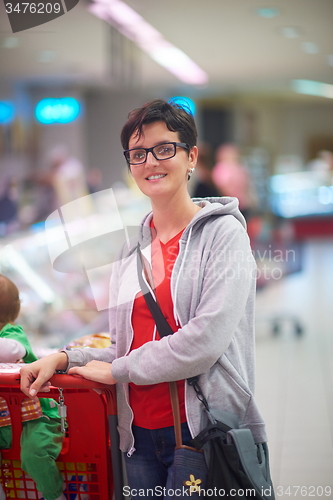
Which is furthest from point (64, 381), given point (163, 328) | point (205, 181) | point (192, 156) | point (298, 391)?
point (205, 181)

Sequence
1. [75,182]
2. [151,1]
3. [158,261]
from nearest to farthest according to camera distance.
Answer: [158,261] < [151,1] < [75,182]

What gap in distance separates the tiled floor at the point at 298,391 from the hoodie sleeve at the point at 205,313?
1595mm

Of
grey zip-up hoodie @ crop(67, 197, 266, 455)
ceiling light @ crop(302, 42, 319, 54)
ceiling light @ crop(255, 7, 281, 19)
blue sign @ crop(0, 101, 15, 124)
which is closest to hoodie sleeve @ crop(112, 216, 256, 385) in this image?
grey zip-up hoodie @ crop(67, 197, 266, 455)

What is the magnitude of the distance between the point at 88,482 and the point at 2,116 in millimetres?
10572

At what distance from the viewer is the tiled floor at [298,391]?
2809mm

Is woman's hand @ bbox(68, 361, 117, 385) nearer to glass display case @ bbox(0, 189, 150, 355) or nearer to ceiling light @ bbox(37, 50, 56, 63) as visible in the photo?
glass display case @ bbox(0, 189, 150, 355)

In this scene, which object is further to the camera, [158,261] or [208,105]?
[208,105]

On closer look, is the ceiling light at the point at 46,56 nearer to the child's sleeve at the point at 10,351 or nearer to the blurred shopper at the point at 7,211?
the blurred shopper at the point at 7,211

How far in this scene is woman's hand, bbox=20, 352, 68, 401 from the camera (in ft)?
4.79

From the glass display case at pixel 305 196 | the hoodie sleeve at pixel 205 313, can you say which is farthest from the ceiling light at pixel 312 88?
the hoodie sleeve at pixel 205 313

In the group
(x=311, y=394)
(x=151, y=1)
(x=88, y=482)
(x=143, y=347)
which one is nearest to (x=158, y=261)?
(x=143, y=347)

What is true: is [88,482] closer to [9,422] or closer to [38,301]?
[9,422]

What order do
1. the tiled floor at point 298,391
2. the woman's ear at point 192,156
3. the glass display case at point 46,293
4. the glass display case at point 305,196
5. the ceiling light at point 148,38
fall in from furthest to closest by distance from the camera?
the glass display case at point 305,196
the ceiling light at point 148,38
the glass display case at point 46,293
the tiled floor at point 298,391
the woman's ear at point 192,156

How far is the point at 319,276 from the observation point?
28.5 feet
